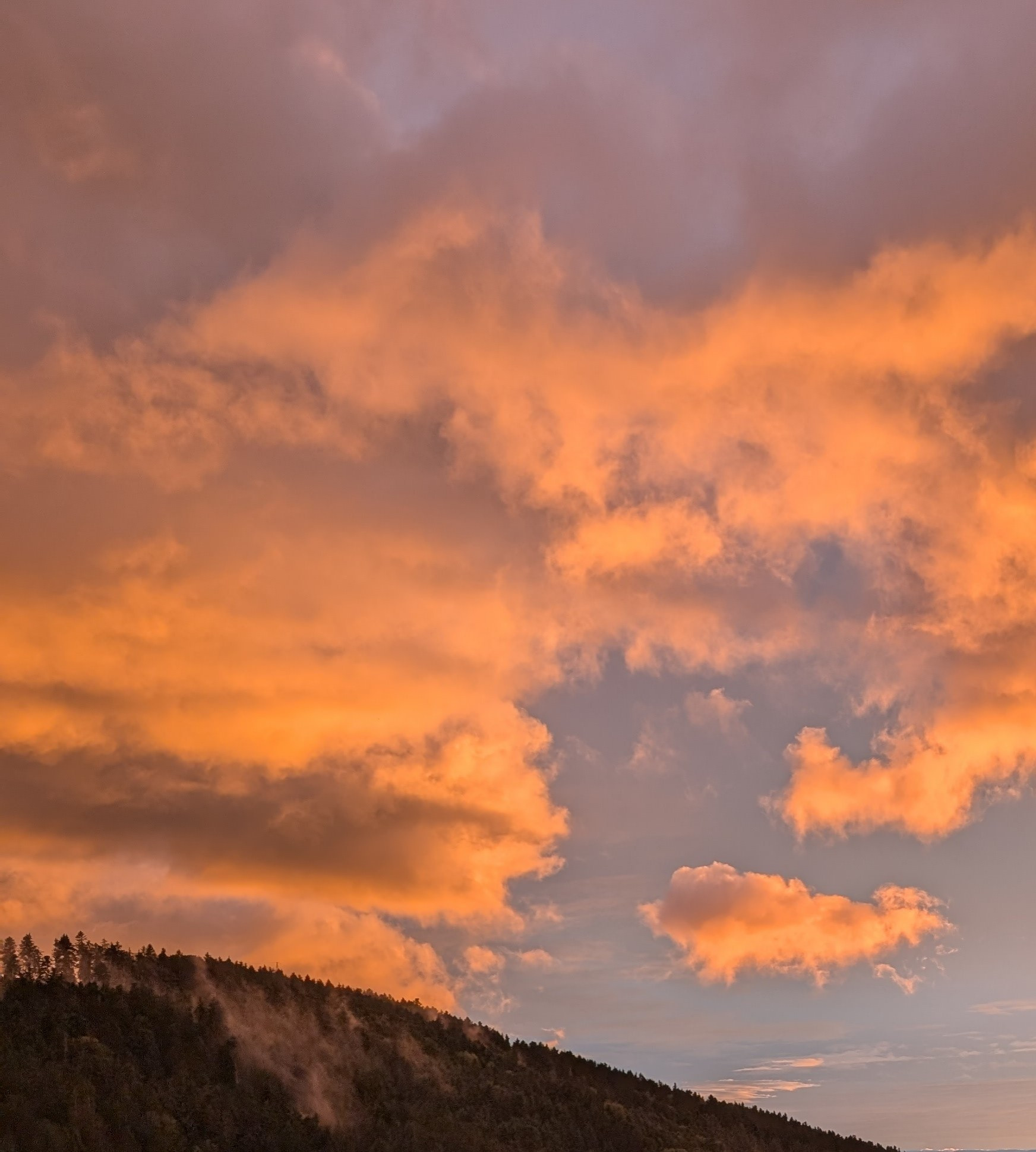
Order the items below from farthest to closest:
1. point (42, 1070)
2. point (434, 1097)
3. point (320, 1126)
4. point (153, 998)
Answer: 1. point (434, 1097)
2. point (153, 998)
3. point (320, 1126)
4. point (42, 1070)

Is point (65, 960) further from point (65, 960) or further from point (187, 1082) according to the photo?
point (187, 1082)

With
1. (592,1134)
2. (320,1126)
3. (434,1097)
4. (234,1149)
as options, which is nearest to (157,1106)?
(234,1149)

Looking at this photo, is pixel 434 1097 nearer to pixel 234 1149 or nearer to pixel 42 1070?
pixel 234 1149

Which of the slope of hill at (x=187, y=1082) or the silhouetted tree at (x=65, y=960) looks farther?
the silhouetted tree at (x=65, y=960)

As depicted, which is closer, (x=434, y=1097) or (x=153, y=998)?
(x=153, y=998)

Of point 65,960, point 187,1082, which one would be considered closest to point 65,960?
point 65,960

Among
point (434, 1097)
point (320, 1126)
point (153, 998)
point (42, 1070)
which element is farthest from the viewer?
point (434, 1097)

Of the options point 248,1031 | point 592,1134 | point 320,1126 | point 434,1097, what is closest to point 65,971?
point 248,1031

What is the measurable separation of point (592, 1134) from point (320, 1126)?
61304 mm

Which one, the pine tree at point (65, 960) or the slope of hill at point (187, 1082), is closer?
the slope of hill at point (187, 1082)

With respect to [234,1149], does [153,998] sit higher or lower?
higher

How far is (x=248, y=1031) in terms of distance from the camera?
7131 inches

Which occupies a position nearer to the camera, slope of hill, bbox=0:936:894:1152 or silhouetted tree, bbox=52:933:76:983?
slope of hill, bbox=0:936:894:1152

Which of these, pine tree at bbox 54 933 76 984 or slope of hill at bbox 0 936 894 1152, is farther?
pine tree at bbox 54 933 76 984
